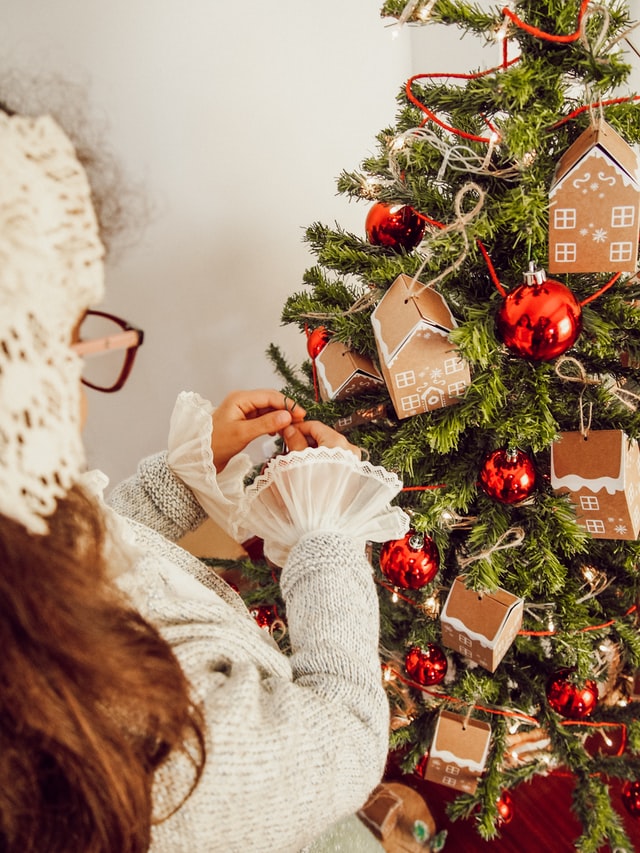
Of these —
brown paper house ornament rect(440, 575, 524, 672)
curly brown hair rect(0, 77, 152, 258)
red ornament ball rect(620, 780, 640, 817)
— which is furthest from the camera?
red ornament ball rect(620, 780, 640, 817)

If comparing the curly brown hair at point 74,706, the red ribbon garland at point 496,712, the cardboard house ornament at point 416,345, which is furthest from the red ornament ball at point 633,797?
the curly brown hair at point 74,706

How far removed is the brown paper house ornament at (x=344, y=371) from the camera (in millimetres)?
772

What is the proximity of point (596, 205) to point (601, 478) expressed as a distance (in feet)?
0.98

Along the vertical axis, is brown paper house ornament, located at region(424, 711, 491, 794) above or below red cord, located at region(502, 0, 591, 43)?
below

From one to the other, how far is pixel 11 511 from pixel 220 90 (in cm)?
93

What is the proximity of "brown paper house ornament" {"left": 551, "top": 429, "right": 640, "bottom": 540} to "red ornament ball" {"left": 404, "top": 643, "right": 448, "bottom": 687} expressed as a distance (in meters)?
0.34

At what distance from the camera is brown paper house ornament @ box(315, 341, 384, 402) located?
0.77 metres

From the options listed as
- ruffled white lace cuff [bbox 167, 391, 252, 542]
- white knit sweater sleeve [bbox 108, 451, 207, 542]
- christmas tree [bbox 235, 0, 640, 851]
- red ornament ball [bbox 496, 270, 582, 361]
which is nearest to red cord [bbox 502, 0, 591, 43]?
christmas tree [bbox 235, 0, 640, 851]

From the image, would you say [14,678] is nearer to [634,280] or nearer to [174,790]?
[174,790]

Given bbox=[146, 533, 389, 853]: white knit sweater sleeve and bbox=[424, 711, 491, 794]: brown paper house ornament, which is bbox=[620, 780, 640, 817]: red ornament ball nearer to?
bbox=[424, 711, 491, 794]: brown paper house ornament

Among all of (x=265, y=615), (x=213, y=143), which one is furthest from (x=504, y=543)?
(x=213, y=143)

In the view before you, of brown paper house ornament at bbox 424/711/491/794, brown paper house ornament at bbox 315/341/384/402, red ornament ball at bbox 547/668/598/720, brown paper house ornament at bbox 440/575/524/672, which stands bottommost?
brown paper house ornament at bbox 424/711/491/794

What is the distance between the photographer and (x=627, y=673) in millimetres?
1072

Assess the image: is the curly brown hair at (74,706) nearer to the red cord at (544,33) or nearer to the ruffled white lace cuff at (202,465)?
the ruffled white lace cuff at (202,465)
